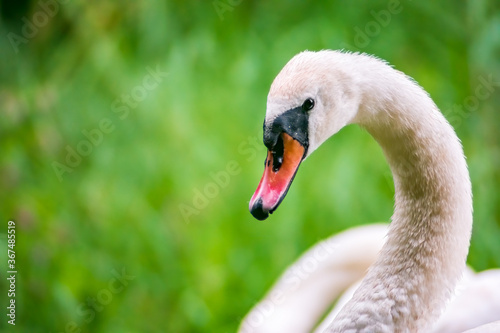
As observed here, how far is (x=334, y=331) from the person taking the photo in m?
0.80

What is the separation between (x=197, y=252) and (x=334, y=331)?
0.97m

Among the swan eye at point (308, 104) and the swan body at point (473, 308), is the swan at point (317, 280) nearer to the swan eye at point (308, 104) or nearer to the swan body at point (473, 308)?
the swan body at point (473, 308)

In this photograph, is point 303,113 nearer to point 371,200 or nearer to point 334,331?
point 334,331

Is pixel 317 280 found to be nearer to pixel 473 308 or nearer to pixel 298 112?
pixel 473 308

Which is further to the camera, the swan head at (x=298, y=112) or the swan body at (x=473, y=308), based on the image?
the swan body at (x=473, y=308)

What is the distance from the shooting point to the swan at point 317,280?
1289 mm

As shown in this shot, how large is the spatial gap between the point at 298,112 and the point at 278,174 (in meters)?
0.07

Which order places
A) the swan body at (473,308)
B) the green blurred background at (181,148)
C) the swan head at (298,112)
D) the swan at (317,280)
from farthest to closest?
the green blurred background at (181,148)
the swan at (317,280)
the swan body at (473,308)
the swan head at (298,112)

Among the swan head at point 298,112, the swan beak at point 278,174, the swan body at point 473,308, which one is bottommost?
the swan body at point 473,308

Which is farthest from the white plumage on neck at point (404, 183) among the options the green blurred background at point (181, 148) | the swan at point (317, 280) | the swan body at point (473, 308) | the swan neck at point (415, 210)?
the green blurred background at point (181, 148)

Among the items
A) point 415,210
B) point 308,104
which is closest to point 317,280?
point 415,210

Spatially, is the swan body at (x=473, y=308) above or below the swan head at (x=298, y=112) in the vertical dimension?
below

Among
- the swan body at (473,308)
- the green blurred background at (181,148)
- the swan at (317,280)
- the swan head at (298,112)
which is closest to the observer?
the swan head at (298,112)

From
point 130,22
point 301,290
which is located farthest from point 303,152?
point 130,22
